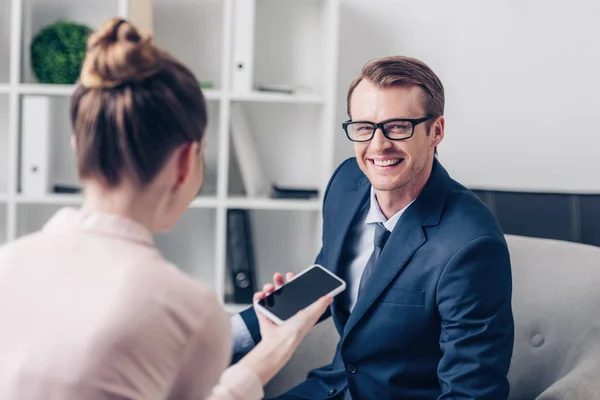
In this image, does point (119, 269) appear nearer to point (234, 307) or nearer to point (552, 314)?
point (552, 314)

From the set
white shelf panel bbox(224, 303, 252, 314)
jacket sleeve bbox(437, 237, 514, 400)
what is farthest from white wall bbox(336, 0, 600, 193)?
jacket sleeve bbox(437, 237, 514, 400)

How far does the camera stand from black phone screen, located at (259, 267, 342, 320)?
4.80 ft

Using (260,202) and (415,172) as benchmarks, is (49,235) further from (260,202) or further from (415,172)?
(260,202)

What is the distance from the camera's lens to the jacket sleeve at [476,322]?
1.45 metres

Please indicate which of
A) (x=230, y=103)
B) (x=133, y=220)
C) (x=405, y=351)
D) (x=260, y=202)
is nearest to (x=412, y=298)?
(x=405, y=351)

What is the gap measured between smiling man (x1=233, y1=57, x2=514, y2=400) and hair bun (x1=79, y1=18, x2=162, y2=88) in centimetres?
78

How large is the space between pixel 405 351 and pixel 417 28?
1.37 metres

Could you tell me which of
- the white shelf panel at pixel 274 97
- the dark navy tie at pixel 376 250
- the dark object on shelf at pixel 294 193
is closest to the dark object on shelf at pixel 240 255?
the dark object on shelf at pixel 294 193

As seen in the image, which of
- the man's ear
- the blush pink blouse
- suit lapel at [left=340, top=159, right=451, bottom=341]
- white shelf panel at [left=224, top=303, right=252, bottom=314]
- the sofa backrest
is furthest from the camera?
white shelf panel at [left=224, top=303, right=252, bottom=314]

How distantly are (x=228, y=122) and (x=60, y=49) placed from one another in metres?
0.58

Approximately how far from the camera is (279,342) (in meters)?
→ 1.33

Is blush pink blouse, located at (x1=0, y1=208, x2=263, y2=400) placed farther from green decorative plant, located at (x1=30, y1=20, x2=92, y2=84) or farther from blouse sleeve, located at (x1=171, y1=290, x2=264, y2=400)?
green decorative plant, located at (x1=30, y1=20, x2=92, y2=84)

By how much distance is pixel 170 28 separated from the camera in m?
2.56

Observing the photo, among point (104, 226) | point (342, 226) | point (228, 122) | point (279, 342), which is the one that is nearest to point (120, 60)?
point (104, 226)
